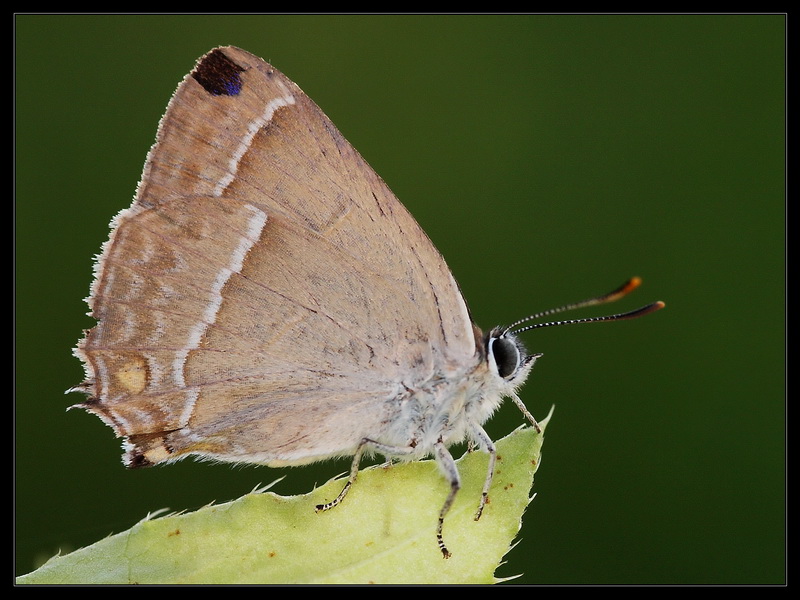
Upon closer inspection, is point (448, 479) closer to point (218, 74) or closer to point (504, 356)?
point (504, 356)

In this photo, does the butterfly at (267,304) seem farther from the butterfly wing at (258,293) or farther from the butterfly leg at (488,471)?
the butterfly leg at (488,471)

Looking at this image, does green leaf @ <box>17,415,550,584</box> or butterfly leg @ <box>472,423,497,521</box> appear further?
butterfly leg @ <box>472,423,497,521</box>

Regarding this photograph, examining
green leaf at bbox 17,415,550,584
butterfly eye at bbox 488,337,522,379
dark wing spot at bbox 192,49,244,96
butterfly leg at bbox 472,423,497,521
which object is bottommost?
green leaf at bbox 17,415,550,584

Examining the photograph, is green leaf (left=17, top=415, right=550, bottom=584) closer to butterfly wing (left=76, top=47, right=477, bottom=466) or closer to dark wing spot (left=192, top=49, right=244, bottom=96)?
butterfly wing (left=76, top=47, right=477, bottom=466)

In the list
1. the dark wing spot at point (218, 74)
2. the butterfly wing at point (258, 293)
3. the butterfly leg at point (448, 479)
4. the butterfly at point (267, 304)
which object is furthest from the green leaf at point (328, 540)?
the dark wing spot at point (218, 74)

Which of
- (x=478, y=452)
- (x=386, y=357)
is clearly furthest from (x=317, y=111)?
(x=478, y=452)

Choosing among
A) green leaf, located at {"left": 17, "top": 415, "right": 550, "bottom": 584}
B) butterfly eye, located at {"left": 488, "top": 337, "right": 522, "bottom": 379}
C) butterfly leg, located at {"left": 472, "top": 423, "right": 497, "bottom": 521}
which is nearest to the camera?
green leaf, located at {"left": 17, "top": 415, "right": 550, "bottom": 584}

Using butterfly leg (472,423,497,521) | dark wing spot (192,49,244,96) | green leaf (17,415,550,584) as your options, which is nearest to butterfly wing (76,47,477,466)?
dark wing spot (192,49,244,96)
